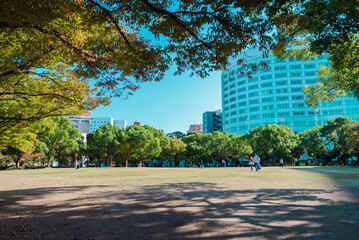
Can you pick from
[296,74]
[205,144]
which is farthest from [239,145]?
[296,74]

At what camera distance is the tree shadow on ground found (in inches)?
159

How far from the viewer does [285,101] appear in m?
102

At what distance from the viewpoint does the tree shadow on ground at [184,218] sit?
4039 mm

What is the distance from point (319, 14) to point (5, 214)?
1120 cm

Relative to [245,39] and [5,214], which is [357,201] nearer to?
[245,39]

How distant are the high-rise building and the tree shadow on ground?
94.0m

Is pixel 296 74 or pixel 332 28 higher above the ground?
pixel 296 74

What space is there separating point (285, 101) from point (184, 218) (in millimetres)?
108856

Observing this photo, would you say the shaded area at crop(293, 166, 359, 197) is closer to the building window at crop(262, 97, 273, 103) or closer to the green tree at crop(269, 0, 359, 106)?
the green tree at crop(269, 0, 359, 106)

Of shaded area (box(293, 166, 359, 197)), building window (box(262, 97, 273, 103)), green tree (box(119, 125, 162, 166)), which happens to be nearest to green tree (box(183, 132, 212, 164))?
green tree (box(119, 125, 162, 166))

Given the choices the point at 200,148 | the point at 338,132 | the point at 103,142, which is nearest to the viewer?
the point at 338,132

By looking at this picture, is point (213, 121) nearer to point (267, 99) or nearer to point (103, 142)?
point (267, 99)

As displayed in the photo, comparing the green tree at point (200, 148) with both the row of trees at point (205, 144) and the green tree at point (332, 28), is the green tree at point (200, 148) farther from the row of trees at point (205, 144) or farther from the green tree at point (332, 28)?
the green tree at point (332, 28)

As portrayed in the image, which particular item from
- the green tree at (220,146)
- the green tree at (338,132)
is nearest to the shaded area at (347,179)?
the green tree at (338,132)
